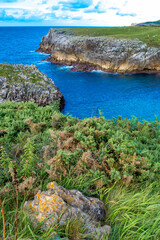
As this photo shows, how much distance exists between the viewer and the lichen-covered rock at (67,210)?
3.23m

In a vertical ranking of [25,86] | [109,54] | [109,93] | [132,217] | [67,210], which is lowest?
[109,93]

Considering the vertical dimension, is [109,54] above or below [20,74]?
above

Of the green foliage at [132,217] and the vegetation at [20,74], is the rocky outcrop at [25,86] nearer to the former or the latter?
the vegetation at [20,74]

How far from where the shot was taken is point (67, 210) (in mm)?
3420

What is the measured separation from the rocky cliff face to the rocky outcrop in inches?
1155

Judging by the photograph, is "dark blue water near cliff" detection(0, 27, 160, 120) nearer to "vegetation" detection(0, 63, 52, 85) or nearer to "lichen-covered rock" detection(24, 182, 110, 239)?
"vegetation" detection(0, 63, 52, 85)

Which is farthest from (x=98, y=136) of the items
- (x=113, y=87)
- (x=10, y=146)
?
(x=113, y=87)

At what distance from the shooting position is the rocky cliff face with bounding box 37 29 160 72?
162 feet

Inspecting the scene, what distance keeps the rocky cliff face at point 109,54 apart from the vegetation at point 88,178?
1863 inches

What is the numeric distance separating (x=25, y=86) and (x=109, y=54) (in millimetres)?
34736

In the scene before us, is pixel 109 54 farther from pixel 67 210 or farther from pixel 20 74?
pixel 67 210

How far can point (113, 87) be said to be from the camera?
3912 cm

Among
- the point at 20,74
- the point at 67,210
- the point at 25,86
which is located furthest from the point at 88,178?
the point at 20,74

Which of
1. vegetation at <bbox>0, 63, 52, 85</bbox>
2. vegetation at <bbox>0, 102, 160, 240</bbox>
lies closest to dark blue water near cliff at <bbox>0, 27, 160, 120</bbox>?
vegetation at <bbox>0, 63, 52, 85</bbox>
